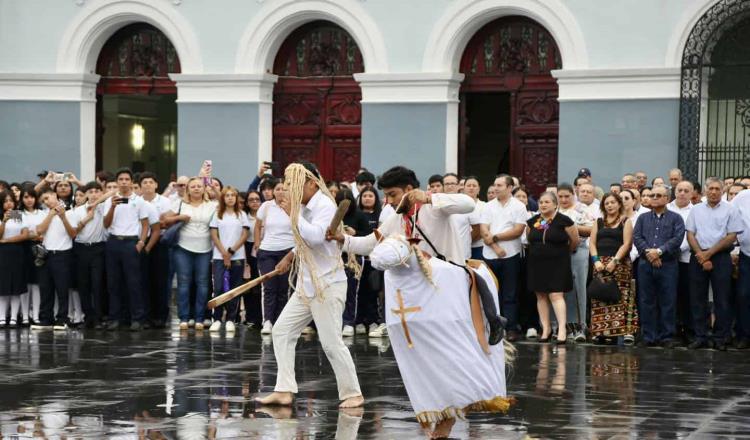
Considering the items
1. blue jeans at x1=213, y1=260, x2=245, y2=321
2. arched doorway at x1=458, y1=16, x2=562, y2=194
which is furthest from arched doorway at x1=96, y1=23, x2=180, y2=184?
blue jeans at x1=213, y1=260, x2=245, y2=321

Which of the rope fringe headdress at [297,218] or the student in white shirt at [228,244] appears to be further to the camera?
the student in white shirt at [228,244]

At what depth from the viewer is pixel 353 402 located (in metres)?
11.0

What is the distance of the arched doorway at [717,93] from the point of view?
20.1 m

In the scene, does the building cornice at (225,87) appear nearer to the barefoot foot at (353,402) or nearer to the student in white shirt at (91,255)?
the student in white shirt at (91,255)

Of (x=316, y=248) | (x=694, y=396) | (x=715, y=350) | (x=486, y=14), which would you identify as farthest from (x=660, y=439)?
(x=486, y=14)

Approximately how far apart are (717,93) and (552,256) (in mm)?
5745

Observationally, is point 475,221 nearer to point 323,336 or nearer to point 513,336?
point 513,336

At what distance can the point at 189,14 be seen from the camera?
910 inches

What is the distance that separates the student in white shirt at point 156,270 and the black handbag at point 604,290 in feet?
17.0

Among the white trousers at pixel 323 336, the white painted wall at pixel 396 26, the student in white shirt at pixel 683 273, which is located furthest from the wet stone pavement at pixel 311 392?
the white painted wall at pixel 396 26

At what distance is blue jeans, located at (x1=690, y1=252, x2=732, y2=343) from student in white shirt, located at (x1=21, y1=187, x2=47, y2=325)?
303 inches

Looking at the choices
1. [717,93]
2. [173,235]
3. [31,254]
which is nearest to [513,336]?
[173,235]

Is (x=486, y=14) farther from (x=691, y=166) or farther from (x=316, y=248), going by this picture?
(x=316, y=248)

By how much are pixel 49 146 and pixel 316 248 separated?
45.4ft
